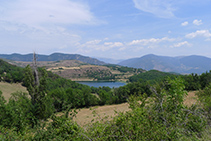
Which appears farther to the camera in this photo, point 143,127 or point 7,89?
point 7,89

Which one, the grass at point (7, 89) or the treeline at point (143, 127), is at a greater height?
the treeline at point (143, 127)

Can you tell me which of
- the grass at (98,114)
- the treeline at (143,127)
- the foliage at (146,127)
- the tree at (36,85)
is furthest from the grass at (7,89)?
the foliage at (146,127)

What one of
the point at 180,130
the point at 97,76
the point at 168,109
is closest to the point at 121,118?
the point at 180,130

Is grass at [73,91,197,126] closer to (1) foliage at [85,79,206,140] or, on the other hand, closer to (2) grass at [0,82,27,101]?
(1) foliage at [85,79,206,140]

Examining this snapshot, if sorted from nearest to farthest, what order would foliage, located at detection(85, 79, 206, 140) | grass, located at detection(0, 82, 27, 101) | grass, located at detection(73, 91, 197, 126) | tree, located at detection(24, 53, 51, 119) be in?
foliage, located at detection(85, 79, 206, 140) → grass, located at detection(73, 91, 197, 126) → tree, located at detection(24, 53, 51, 119) → grass, located at detection(0, 82, 27, 101)

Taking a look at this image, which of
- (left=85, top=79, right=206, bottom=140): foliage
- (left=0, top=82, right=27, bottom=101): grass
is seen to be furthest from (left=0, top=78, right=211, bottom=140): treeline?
(left=0, top=82, right=27, bottom=101): grass

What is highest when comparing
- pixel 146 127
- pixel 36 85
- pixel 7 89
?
pixel 36 85

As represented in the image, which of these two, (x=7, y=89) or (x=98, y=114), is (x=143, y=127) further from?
(x=7, y=89)

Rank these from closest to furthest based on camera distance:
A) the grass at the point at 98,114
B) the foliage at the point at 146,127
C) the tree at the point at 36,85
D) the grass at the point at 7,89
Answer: the foliage at the point at 146,127, the grass at the point at 98,114, the tree at the point at 36,85, the grass at the point at 7,89

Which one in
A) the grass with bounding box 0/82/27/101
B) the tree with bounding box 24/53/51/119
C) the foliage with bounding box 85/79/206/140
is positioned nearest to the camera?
the foliage with bounding box 85/79/206/140

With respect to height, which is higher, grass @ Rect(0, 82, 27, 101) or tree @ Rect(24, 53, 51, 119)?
tree @ Rect(24, 53, 51, 119)

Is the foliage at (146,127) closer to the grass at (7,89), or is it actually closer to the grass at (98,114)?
the grass at (98,114)

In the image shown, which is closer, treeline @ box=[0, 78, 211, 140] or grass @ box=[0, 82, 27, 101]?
treeline @ box=[0, 78, 211, 140]

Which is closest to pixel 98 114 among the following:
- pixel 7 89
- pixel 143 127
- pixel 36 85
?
pixel 143 127
